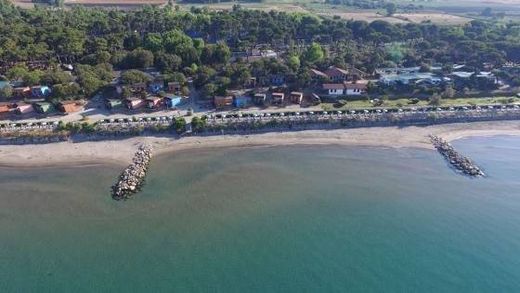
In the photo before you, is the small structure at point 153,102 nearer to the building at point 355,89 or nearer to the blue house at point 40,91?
the blue house at point 40,91

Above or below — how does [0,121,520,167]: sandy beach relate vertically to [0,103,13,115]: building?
below

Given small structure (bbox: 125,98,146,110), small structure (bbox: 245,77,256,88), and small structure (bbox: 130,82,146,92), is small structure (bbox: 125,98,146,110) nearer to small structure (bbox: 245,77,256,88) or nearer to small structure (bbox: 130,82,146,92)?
small structure (bbox: 130,82,146,92)

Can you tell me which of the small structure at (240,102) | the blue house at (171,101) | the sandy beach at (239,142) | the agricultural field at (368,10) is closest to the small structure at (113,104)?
the blue house at (171,101)

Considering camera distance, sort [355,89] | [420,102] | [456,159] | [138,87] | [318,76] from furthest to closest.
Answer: [318,76] → [355,89] → [420,102] → [138,87] → [456,159]

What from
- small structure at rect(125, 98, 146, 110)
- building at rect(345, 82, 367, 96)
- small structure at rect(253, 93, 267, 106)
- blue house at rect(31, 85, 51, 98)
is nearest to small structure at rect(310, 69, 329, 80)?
building at rect(345, 82, 367, 96)

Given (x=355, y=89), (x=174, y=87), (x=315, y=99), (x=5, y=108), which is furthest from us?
(x=355, y=89)

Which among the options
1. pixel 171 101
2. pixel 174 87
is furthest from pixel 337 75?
pixel 171 101

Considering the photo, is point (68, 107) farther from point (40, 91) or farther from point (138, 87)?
point (138, 87)
